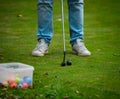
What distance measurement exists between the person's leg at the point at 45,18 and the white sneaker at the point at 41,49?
53mm

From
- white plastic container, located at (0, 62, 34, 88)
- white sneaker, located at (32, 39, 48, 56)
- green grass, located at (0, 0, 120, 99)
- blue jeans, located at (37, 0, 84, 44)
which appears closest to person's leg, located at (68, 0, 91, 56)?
blue jeans, located at (37, 0, 84, 44)

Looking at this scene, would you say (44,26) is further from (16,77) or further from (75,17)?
(16,77)

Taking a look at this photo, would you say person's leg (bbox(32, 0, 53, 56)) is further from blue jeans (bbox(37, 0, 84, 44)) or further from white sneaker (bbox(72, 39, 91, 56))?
white sneaker (bbox(72, 39, 91, 56))

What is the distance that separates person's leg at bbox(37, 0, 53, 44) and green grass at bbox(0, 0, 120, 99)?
0.24 metres

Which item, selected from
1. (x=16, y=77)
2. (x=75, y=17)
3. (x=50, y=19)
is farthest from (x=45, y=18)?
(x=16, y=77)

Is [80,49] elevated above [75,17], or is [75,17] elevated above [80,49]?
[75,17]

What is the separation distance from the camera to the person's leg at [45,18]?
5910mm

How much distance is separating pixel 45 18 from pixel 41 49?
0.36 metres

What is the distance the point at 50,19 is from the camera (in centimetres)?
602

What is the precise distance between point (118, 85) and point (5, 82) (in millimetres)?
963

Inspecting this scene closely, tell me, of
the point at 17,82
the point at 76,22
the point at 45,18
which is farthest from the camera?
the point at 76,22

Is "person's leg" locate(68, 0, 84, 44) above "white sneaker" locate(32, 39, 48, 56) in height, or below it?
above

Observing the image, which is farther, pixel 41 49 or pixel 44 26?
pixel 44 26

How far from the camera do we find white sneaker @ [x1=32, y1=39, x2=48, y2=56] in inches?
231
